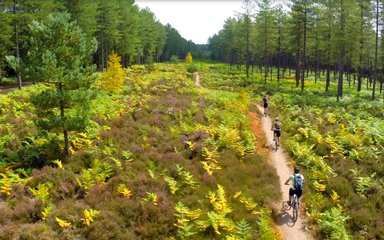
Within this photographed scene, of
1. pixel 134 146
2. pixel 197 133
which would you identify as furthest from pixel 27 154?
pixel 197 133

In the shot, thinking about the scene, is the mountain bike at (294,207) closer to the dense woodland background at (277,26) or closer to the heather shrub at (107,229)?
the heather shrub at (107,229)

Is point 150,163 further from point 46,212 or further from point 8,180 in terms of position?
point 8,180

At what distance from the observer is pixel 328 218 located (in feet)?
46.9

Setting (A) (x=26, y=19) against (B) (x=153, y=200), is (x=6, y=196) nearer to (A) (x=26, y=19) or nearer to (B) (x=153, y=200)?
(B) (x=153, y=200)

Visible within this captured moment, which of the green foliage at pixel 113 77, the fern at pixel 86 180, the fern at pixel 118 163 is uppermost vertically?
the green foliage at pixel 113 77

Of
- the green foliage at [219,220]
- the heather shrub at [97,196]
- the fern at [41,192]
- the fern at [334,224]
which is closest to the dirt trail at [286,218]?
the fern at [334,224]

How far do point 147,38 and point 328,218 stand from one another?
260 ft

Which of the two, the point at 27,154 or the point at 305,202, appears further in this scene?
the point at 27,154

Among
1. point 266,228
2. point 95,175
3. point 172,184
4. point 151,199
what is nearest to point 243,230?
point 266,228

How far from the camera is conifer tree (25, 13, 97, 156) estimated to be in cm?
1709

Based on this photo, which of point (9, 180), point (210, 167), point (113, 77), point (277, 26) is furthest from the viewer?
point (277, 26)

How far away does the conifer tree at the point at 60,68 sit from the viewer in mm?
17094

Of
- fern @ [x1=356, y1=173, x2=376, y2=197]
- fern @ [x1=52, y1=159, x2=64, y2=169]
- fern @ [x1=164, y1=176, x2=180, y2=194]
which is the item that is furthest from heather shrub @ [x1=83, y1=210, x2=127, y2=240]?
fern @ [x1=356, y1=173, x2=376, y2=197]

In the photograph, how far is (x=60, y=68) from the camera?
56.7 ft
